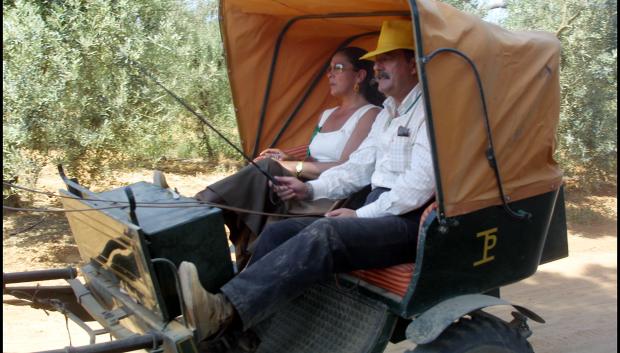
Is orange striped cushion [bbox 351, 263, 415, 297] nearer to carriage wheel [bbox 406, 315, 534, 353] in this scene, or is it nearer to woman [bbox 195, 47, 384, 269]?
carriage wheel [bbox 406, 315, 534, 353]

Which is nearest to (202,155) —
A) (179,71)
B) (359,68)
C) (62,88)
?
(179,71)

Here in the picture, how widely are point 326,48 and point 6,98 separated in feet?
11.6

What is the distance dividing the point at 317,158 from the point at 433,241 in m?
1.66

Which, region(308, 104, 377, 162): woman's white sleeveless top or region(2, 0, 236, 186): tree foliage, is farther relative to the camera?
region(2, 0, 236, 186): tree foliage

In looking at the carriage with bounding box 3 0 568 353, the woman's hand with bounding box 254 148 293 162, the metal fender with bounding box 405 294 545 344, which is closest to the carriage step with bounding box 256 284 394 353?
the carriage with bounding box 3 0 568 353

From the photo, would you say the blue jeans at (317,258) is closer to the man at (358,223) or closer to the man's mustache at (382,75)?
the man at (358,223)

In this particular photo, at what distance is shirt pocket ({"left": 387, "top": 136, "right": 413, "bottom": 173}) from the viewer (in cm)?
365

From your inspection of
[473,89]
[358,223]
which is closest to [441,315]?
[358,223]

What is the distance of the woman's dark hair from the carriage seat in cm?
163

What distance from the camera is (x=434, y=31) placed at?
9.96 feet

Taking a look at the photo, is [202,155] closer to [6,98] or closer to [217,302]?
[6,98]

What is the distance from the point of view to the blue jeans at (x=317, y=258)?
3082 mm

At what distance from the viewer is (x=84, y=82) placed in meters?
7.29

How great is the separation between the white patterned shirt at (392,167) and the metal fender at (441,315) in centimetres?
54
